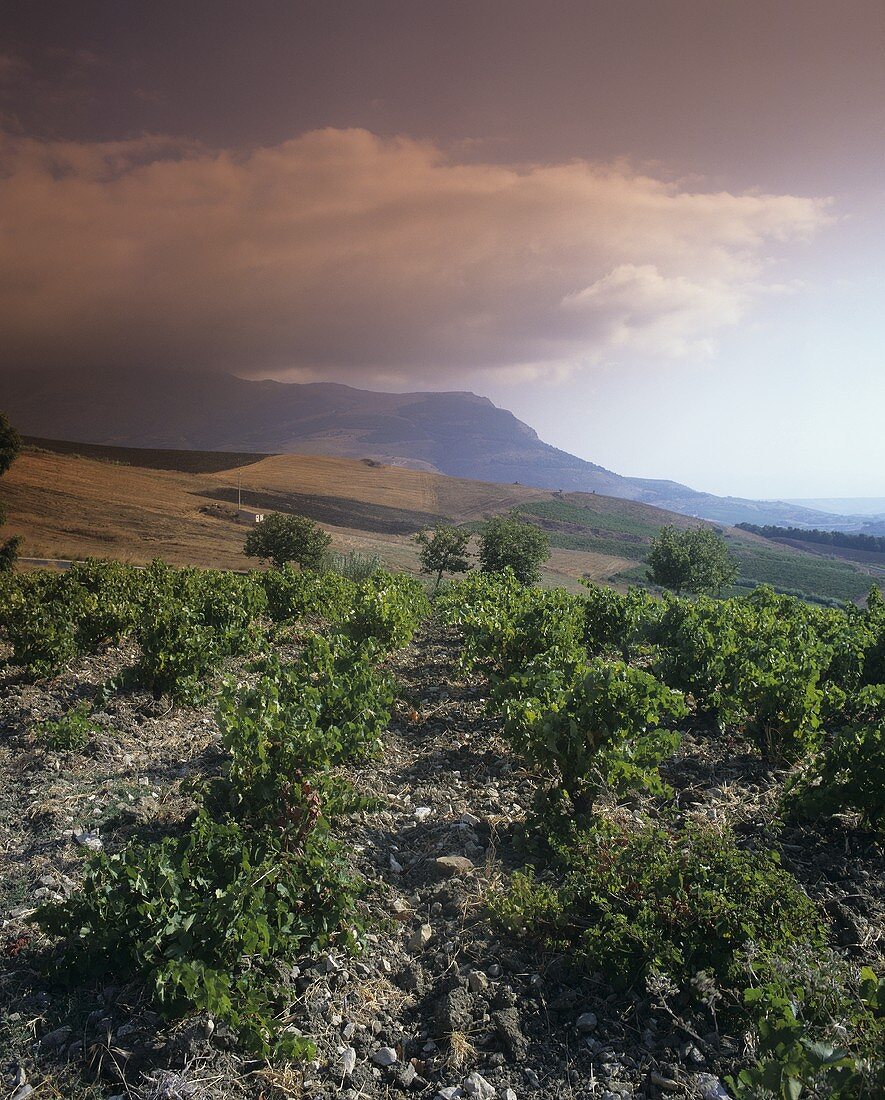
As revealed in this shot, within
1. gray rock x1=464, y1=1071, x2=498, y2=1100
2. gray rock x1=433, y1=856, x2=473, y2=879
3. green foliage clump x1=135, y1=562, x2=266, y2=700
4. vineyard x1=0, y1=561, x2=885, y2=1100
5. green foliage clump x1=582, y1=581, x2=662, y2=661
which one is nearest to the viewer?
gray rock x1=464, y1=1071, x2=498, y2=1100

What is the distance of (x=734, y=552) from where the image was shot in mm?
79688

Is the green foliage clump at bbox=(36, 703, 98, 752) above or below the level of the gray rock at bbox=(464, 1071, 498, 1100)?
below

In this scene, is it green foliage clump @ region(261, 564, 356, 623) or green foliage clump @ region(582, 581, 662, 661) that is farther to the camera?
green foliage clump @ region(261, 564, 356, 623)

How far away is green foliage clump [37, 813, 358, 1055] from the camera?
3.52 m

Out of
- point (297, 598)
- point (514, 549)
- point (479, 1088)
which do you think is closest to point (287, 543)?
point (514, 549)

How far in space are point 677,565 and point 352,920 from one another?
32.2 m

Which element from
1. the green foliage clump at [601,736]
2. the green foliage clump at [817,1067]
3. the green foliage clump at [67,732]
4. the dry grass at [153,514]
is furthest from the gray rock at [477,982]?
the dry grass at [153,514]

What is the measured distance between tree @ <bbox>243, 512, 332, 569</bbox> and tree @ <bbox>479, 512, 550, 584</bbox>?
9.57 meters

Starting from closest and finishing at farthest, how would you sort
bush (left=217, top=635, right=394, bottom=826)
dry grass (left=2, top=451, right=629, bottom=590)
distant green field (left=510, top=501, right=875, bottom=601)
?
bush (left=217, top=635, right=394, bottom=826) < dry grass (left=2, top=451, right=629, bottom=590) < distant green field (left=510, top=501, right=875, bottom=601)

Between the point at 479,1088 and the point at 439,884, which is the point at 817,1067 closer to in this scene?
the point at 479,1088

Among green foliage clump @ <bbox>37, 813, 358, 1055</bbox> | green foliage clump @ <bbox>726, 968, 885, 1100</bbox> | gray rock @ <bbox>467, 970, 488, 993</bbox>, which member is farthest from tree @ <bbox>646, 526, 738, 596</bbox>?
green foliage clump @ <bbox>726, 968, 885, 1100</bbox>

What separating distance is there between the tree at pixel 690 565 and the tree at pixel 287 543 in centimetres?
1898

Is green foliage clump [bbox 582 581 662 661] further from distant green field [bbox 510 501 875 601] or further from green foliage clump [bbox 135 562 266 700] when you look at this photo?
distant green field [bbox 510 501 875 601]

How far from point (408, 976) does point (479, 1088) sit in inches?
40.0
